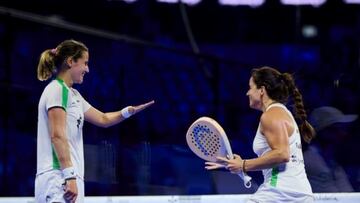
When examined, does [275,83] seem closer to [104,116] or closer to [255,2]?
[104,116]

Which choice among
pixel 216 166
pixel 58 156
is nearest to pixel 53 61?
pixel 58 156

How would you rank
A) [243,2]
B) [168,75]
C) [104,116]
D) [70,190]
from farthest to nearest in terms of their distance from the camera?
[243,2] → [168,75] → [104,116] → [70,190]

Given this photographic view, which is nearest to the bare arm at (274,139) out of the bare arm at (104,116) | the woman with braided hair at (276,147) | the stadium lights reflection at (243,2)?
the woman with braided hair at (276,147)

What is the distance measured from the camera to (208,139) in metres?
3.30

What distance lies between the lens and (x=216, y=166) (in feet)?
10.6

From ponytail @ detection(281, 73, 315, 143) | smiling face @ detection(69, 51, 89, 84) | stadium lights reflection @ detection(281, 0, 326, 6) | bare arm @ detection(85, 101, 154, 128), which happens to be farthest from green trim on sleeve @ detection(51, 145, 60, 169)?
stadium lights reflection @ detection(281, 0, 326, 6)

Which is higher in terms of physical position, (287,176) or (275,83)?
(275,83)

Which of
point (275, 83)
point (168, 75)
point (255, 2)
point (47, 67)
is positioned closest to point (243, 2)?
point (255, 2)

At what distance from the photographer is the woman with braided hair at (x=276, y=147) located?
10.0 feet

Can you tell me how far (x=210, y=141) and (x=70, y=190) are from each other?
66cm

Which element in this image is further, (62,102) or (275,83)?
(275,83)

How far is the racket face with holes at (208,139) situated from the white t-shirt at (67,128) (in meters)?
0.52

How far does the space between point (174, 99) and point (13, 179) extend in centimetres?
102

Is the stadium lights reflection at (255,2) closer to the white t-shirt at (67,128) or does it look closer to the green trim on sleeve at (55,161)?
the white t-shirt at (67,128)
